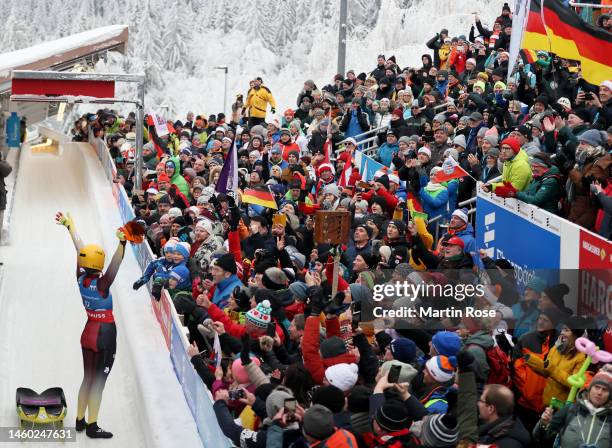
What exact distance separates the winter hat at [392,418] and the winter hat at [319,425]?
0.81ft

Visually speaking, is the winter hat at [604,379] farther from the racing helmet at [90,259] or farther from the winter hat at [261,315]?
the racing helmet at [90,259]

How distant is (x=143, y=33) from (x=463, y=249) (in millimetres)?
42755

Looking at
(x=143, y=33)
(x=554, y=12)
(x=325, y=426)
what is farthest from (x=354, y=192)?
(x=143, y=33)

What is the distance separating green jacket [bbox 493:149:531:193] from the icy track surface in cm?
317

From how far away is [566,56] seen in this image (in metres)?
10.6

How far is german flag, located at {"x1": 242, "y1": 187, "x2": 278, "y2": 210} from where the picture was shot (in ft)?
36.0

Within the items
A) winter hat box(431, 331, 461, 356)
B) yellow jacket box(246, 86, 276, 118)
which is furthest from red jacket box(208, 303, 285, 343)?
yellow jacket box(246, 86, 276, 118)

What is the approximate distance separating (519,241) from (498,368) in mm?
2439

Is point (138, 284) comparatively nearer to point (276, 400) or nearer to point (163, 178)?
point (276, 400)

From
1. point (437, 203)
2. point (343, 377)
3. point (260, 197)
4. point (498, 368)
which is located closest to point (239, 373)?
point (343, 377)

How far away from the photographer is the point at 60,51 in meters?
19.7

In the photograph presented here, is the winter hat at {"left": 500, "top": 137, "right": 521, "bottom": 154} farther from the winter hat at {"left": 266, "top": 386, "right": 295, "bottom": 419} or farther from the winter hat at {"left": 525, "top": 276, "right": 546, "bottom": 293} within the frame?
the winter hat at {"left": 266, "top": 386, "right": 295, "bottom": 419}

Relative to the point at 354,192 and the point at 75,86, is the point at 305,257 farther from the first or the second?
the point at 75,86

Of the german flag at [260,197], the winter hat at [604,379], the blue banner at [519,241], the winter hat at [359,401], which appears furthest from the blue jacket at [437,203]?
the winter hat at [604,379]
